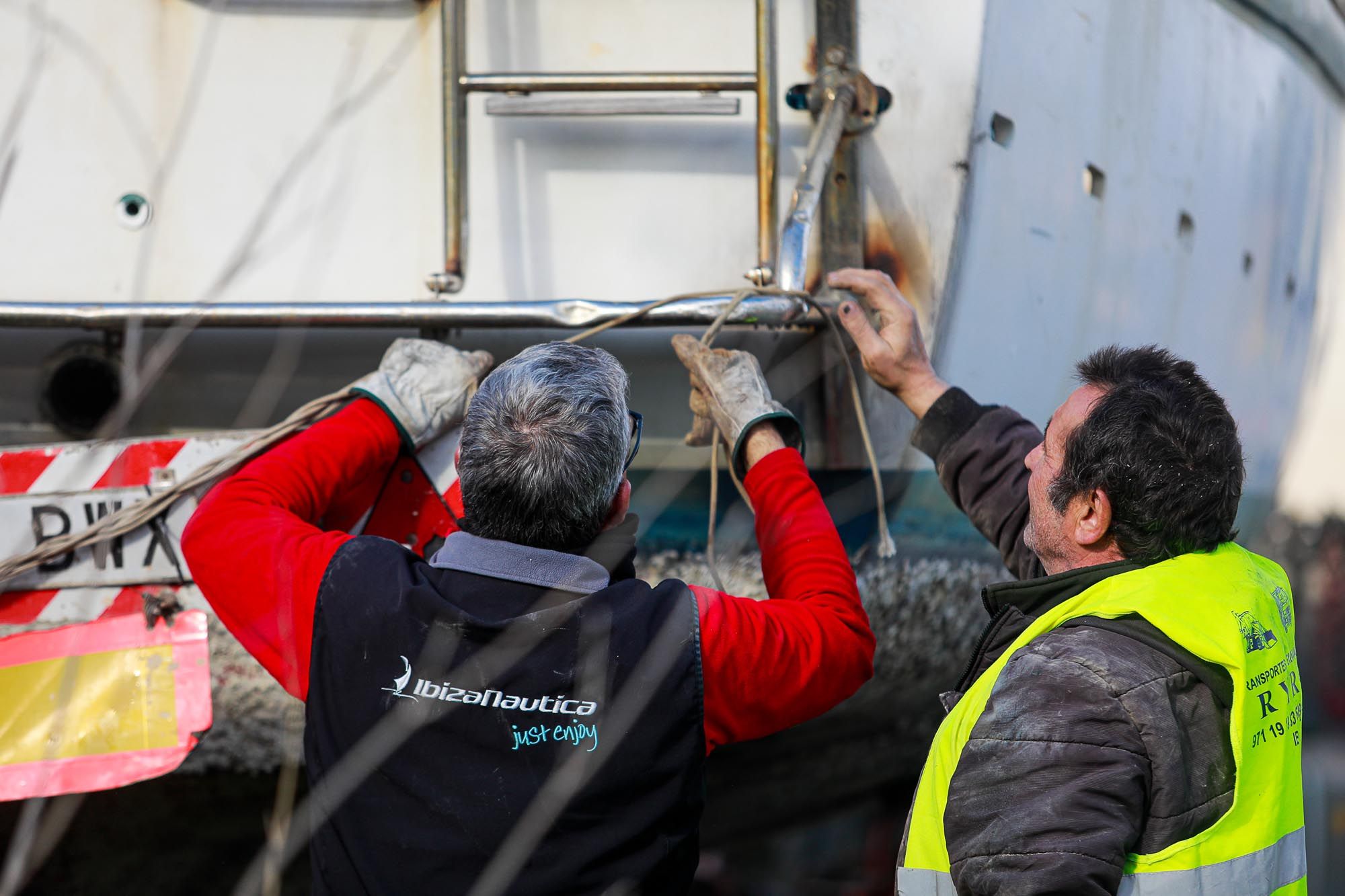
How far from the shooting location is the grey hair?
1.30m

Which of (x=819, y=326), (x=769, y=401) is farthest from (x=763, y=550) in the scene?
(x=819, y=326)

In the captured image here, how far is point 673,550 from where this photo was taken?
1840 millimetres

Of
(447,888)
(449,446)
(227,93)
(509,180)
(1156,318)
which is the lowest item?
(447,888)

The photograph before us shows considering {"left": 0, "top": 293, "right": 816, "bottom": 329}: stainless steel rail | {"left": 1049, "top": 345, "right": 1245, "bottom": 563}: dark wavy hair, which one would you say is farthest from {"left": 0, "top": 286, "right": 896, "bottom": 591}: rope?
{"left": 1049, "top": 345, "right": 1245, "bottom": 563}: dark wavy hair

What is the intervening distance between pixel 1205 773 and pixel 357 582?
952 millimetres

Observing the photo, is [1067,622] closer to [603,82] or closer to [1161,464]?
[1161,464]

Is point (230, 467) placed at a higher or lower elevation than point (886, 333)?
lower

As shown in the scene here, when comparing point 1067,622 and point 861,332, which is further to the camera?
point 861,332

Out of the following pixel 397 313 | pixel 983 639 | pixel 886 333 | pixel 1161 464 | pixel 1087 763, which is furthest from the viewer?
pixel 886 333

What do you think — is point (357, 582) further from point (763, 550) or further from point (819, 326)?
point (819, 326)

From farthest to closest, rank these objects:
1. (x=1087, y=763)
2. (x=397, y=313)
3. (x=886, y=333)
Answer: (x=886, y=333), (x=397, y=313), (x=1087, y=763)

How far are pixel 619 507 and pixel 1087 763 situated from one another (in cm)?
62

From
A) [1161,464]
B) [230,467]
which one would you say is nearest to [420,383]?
[230,467]

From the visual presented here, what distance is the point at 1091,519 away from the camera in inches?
50.7
